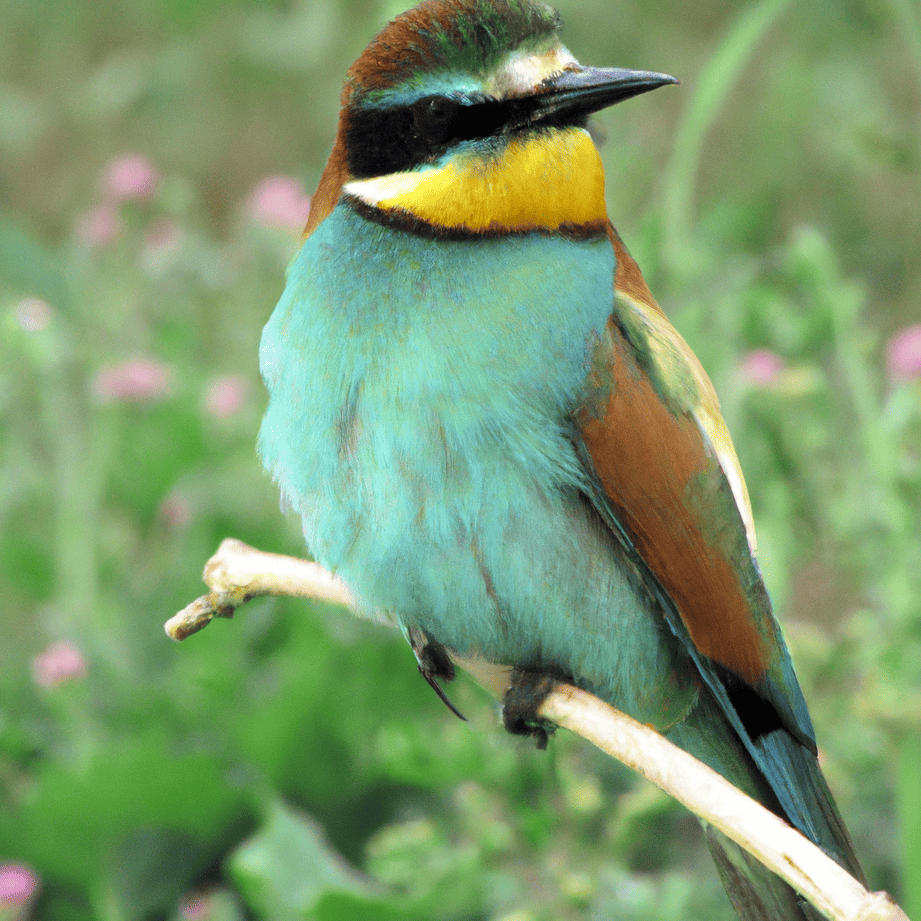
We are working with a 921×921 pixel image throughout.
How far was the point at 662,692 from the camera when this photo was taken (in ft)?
4.17

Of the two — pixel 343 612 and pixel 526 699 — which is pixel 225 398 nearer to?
pixel 343 612

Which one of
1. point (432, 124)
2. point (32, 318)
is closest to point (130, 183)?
point (32, 318)

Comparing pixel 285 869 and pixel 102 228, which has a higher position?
pixel 102 228

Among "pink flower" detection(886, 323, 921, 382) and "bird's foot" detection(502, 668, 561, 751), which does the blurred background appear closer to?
"pink flower" detection(886, 323, 921, 382)

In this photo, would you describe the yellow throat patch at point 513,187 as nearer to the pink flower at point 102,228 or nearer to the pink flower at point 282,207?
the pink flower at point 282,207

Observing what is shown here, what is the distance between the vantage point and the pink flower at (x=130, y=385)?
2025 mm

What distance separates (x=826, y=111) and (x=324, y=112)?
Result: 48.2 inches

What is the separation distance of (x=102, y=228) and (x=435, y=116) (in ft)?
4.28

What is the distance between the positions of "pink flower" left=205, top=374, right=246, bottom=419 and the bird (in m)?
0.95

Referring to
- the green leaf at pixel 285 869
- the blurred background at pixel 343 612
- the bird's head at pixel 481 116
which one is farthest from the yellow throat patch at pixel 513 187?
the green leaf at pixel 285 869

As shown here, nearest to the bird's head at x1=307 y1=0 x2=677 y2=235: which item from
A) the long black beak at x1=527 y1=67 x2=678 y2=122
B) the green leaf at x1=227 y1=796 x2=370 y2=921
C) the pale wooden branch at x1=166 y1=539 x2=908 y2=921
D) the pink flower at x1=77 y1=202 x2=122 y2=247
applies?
the long black beak at x1=527 y1=67 x2=678 y2=122

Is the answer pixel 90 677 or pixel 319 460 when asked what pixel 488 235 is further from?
pixel 90 677

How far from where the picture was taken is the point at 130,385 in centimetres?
203

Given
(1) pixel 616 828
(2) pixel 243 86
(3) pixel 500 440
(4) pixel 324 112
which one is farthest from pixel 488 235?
(2) pixel 243 86
